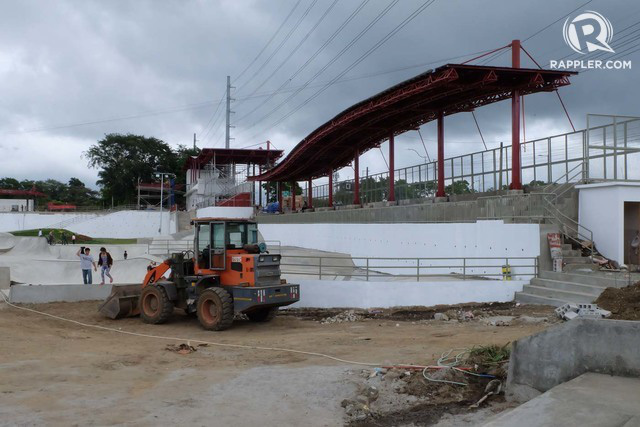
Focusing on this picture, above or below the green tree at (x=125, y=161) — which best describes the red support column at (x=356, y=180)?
below

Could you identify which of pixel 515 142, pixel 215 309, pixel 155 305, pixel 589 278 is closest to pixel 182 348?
pixel 215 309

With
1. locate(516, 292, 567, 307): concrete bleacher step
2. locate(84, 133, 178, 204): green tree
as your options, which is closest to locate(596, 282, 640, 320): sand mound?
locate(516, 292, 567, 307): concrete bleacher step

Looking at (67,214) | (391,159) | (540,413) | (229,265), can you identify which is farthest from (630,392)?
(67,214)

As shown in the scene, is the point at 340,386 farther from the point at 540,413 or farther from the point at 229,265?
the point at 229,265

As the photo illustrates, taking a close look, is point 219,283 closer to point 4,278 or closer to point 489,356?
point 489,356

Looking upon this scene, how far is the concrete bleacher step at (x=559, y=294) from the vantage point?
44.3 feet

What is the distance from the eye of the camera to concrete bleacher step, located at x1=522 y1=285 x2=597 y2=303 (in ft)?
44.3

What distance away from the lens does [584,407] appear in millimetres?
4953

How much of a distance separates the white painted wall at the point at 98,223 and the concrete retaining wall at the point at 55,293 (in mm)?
48371

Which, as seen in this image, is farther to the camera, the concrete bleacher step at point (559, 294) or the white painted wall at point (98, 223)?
the white painted wall at point (98, 223)

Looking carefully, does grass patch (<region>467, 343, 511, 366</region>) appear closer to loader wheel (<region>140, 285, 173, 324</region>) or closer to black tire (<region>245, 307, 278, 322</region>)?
black tire (<region>245, 307, 278, 322</region>)

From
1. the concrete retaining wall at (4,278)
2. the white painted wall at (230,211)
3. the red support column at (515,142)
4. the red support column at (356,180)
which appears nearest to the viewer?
the concrete retaining wall at (4,278)

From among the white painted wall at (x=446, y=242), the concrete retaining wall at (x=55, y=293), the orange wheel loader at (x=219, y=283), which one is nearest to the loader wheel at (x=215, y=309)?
the orange wheel loader at (x=219, y=283)

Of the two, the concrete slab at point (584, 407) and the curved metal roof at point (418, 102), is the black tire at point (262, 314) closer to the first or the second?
the concrete slab at point (584, 407)
